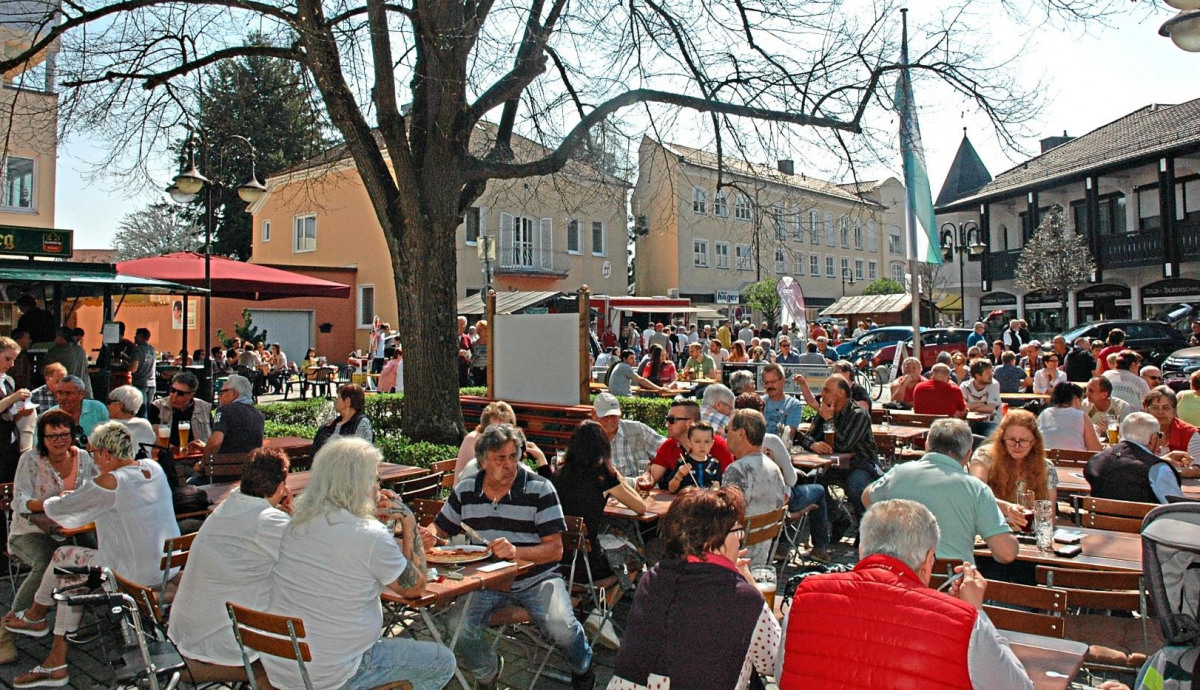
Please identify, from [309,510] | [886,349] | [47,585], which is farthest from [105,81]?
[886,349]

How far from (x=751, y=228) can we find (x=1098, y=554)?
794 cm

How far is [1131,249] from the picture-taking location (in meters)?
31.4

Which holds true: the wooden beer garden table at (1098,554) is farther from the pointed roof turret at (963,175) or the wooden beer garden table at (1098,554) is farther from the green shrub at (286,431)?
the pointed roof turret at (963,175)

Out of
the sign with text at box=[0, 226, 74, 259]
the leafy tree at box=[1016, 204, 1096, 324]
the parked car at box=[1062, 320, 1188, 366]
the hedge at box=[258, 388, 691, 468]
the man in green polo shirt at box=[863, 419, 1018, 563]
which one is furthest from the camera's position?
the leafy tree at box=[1016, 204, 1096, 324]

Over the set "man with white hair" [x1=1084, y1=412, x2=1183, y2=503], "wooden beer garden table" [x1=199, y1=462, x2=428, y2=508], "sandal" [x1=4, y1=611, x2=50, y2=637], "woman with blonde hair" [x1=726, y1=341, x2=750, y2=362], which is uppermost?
"woman with blonde hair" [x1=726, y1=341, x2=750, y2=362]

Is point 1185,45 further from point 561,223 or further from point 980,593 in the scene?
point 561,223

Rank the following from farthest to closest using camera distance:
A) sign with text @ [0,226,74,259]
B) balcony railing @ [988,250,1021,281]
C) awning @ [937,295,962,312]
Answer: awning @ [937,295,962,312] < balcony railing @ [988,250,1021,281] < sign with text @ [0,226,74,259]

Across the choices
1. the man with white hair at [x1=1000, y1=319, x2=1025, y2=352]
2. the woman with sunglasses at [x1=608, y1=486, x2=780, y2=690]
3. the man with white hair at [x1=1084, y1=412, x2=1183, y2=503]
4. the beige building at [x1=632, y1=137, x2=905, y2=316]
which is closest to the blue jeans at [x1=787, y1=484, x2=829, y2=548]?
the man with white hair at [x1=1084, y1=412, x2=1183, y2=503]

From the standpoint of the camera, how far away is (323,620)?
10.6 ft

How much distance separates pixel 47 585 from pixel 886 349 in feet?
82.4

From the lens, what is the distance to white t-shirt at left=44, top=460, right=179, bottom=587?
4410 mm

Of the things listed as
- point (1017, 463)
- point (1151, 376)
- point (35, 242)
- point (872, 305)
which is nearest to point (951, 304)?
point (872, 305)

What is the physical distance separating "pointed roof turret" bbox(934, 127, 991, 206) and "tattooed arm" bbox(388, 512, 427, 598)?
45780mm

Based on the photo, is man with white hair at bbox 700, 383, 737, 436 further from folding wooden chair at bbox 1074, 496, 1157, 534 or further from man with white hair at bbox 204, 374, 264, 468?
man with white hair at bbox 204, 374, 264, 468
